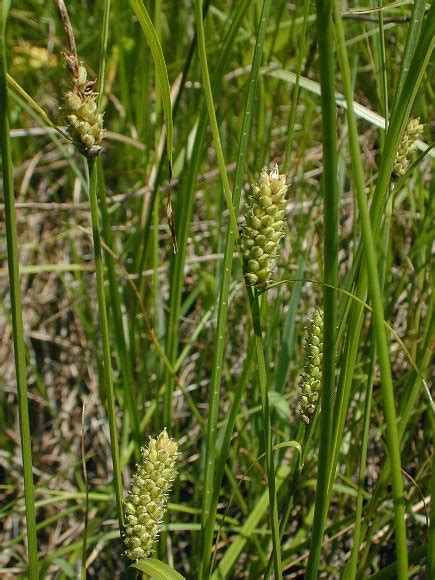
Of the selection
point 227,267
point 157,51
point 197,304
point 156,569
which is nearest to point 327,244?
point 227,267

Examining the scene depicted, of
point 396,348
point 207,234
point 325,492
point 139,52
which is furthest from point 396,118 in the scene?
point 139,52

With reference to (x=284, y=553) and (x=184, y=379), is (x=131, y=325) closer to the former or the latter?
(x=184, y=379)

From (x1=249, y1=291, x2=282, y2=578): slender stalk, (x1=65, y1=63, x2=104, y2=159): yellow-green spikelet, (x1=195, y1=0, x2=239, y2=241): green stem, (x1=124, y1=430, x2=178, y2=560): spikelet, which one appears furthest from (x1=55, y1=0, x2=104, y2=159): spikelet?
(x1=124, y1=430, x2=178, y2=560): spikelet

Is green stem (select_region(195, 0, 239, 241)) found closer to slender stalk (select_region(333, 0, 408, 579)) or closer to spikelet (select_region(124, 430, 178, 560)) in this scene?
slender stalk (select_region(333, 0, 408, 579))

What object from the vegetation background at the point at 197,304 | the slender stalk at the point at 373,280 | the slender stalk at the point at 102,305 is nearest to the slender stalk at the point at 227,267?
the vegetation background at the point at 197,304

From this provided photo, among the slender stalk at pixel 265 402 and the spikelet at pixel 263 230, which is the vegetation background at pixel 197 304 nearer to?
the slender stalk at pixel 265 402
